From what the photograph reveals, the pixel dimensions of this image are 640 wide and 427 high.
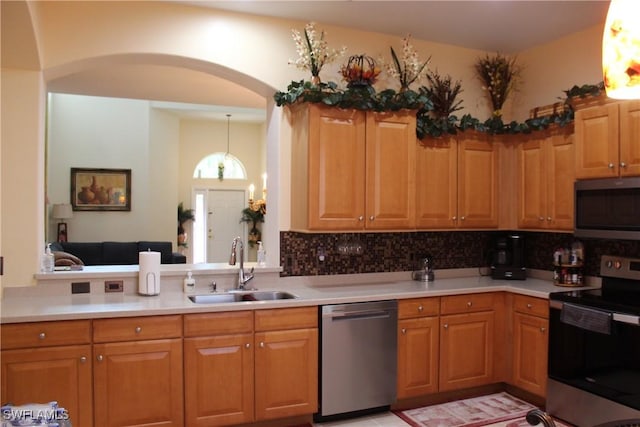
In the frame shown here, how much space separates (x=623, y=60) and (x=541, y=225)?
290cm

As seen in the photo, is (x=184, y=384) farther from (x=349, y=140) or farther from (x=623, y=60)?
(x=623, y=60)

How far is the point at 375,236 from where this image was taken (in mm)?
4109

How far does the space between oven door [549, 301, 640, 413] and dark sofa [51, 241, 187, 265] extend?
5.74 metres

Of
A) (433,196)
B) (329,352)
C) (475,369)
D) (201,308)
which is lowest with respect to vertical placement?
(475,369)

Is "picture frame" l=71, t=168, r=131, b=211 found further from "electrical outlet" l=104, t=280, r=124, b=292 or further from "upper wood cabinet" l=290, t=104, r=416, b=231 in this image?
"upper wood cabinet" l=290, t=104, r=416, b=231

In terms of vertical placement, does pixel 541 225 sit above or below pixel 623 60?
below

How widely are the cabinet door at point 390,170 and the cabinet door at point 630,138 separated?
1.42 m

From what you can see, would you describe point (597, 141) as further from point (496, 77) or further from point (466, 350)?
point (466, 350)

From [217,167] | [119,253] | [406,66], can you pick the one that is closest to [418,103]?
[406,66]

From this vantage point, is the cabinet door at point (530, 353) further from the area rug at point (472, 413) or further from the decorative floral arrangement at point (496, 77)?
the decorative floral arrangement at point (496, 77)

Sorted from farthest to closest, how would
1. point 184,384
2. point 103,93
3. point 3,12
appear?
point 103,93, point 184,384, point 3,12

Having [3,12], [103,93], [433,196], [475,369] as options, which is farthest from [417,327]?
[103,93]

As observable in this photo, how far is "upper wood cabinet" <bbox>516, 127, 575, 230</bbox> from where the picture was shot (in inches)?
150

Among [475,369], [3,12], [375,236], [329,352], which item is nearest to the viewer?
[3,12]
